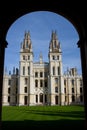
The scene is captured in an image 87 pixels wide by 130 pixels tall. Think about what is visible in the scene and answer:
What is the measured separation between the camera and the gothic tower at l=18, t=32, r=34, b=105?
70.7 meters

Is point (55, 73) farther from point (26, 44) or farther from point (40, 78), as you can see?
point (26, 44)

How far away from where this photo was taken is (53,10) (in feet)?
34.2

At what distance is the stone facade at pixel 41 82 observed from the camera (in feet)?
234

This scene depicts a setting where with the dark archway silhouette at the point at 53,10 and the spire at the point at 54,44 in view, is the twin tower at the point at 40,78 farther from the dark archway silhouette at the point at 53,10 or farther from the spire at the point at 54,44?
the dark archway silhouette at the point at 53,10

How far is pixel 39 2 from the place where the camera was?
9852 millimetres

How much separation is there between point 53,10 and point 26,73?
62.7 meters

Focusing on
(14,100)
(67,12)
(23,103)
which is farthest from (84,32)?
(14,100)

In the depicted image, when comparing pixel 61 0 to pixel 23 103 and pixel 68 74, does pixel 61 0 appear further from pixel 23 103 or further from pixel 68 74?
pixel 68 74

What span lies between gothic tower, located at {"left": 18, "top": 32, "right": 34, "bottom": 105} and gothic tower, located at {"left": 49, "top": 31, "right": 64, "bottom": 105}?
6318mm
